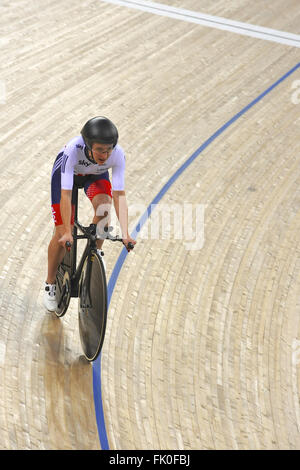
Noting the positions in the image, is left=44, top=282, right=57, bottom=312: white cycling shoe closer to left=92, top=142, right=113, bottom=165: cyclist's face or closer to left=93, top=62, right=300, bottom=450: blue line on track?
left=93, top=62, right=300, bottom=450: blue line on track

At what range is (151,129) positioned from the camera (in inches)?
189

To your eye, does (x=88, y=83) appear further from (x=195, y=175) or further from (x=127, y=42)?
(x=195, y=175)

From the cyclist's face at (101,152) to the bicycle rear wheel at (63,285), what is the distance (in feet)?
1.77

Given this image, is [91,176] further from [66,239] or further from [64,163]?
[66,239]

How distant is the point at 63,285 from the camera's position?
304cm

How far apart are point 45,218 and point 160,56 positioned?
8.50 feet

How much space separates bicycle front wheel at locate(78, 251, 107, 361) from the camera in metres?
2.62

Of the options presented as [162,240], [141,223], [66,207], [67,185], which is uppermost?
[141,223]

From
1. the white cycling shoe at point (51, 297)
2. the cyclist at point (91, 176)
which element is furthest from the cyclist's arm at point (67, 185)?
the white cycling shoe at point (51, 297)

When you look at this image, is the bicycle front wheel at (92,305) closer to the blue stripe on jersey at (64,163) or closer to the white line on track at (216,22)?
the blue stripe on jersey at (64,163)

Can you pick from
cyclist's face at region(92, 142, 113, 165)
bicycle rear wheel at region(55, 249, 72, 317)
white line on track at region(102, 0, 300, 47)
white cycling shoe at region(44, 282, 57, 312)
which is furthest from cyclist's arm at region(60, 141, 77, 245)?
white line on track at region(102, 0, 300, 47)

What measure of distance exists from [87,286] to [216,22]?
4.57 meters

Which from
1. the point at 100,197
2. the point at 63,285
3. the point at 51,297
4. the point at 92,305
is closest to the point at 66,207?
the point at 100,197

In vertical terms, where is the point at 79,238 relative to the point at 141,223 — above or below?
below
